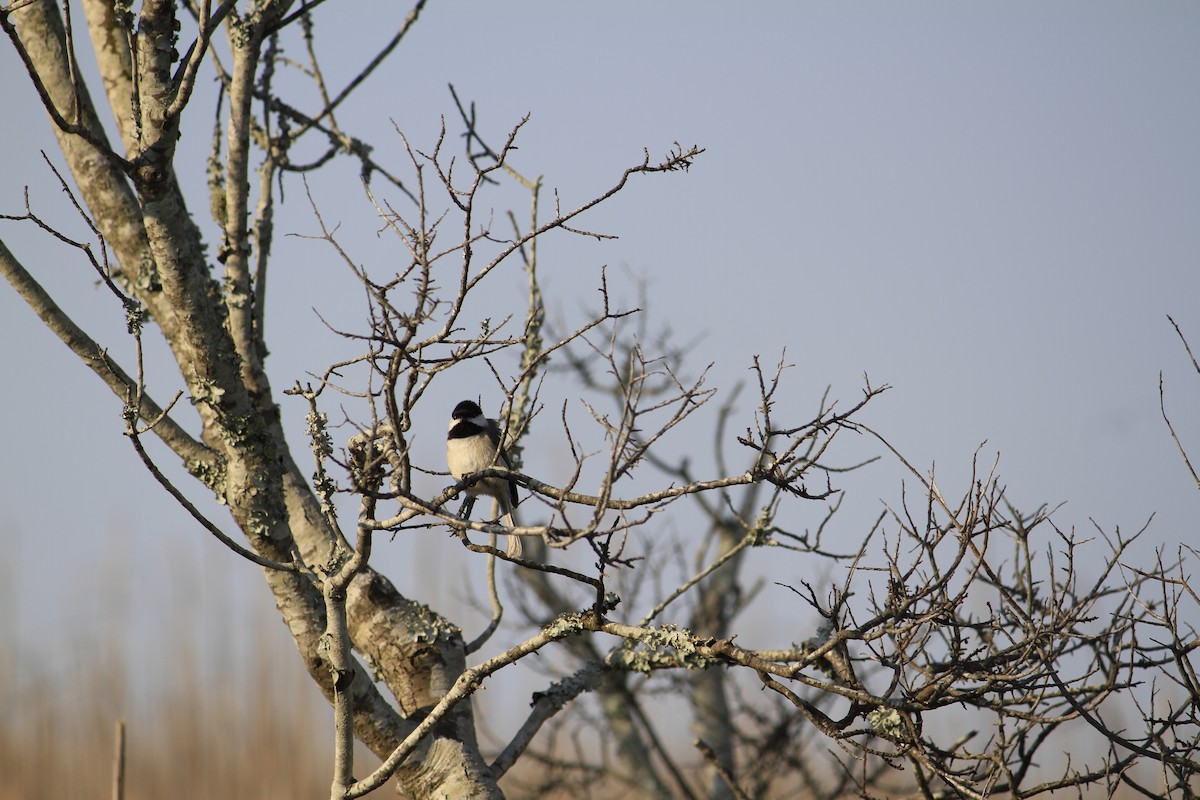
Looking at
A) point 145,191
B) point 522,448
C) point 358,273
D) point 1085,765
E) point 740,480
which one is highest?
point 145,191

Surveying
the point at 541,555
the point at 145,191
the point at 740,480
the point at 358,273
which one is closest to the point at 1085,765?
the point at 740,480

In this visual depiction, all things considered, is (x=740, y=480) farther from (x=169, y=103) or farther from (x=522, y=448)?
(x=169, y=103)

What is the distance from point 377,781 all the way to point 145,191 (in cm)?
185

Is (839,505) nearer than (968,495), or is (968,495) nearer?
(968,495)

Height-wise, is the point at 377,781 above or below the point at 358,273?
below

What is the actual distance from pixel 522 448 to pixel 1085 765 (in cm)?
218

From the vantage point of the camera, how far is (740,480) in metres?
2.40

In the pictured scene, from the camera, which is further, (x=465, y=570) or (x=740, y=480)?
(x=465, y=570)

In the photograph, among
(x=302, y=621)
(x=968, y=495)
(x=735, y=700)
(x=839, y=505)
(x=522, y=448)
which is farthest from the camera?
(x=735, y=700)

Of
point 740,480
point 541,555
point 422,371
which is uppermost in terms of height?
point 541,555

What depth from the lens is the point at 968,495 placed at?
8.79 feet

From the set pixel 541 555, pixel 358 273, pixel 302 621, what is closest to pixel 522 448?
pixel 302 621

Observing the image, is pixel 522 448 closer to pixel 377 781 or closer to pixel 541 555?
pixel 377 781

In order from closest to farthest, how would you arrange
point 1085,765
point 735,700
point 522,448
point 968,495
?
point 968,495 → point 1085,765 → point 522,448 → point 735,700
